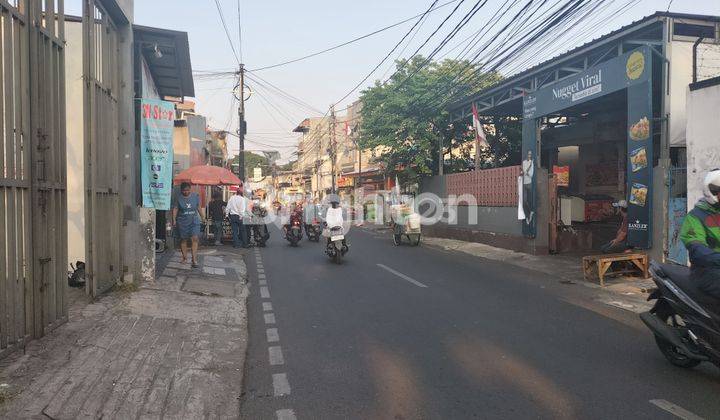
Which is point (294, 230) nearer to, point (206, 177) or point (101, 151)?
point (206, 177)

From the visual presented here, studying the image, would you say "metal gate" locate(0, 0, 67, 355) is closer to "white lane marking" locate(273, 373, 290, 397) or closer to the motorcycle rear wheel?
"white lane marking" locate(273, 373, 290, 397)

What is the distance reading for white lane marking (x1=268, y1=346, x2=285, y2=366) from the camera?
534 cm

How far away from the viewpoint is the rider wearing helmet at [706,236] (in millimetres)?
4441

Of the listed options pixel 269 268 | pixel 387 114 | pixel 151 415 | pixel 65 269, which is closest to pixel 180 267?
pixel 269 268

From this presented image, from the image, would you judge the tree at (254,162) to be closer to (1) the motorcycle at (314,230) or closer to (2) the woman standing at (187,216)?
(1) the motorcycle at (314,230)

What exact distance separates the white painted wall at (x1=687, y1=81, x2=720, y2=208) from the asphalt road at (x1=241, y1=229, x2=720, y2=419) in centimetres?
282

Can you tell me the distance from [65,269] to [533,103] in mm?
13071

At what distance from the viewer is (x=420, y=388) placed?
459 cm

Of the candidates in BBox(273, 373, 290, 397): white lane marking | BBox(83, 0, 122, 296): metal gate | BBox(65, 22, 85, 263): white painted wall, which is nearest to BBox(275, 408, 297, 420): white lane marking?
BBox(273, 373, 290, 397): white lane marking

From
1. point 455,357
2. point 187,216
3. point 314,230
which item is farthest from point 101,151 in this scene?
point 314,230

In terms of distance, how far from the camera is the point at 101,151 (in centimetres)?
772

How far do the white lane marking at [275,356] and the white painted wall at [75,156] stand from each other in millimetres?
5426

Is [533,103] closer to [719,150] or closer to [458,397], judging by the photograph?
[719,150]

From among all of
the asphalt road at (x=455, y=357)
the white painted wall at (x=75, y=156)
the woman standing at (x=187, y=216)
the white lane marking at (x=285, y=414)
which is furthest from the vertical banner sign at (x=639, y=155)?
the white painted wall at (x=75, y=156)
